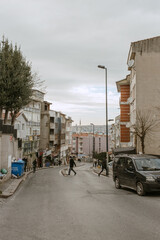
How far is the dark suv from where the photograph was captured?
1209cm

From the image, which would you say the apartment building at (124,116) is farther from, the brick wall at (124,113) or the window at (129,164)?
the window at (129,164)

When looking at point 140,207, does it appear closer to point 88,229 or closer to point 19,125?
point 88,229

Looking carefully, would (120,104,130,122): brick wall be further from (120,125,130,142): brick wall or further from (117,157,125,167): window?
(117,157,125,167): window

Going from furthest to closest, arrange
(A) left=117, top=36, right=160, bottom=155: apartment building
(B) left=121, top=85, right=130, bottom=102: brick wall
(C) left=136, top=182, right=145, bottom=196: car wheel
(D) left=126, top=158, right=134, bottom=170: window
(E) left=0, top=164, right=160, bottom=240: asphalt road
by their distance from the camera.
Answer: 1. (B) left=121, top=85, right=130, bottom=102: brick wall
2. (A) left=117, top=36, right=160, bottom=155: apartment building
3. (D) left=126, top=158, right=134, bottom=170: window
4. (C) left=136, top=182, right=145, bottom=196: car wheel
5. (E) left=0, top=164, right=160, bottom=240: asphalt road

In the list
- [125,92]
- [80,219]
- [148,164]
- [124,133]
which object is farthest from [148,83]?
[80,219]

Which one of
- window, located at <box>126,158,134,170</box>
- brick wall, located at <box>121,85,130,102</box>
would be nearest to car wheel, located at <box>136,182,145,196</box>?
window, located at <box>126,158,134,170</box>

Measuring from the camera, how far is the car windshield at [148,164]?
1323 cm

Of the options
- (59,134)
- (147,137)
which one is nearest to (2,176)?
(147,137)

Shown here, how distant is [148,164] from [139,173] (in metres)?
0.99

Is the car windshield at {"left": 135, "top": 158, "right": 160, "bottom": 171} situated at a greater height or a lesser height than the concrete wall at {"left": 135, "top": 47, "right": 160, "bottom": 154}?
lesser

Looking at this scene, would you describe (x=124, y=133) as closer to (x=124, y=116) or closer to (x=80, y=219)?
(x=124, y=116)

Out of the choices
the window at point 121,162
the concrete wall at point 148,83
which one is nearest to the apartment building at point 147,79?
the concrete wall at point 148,83

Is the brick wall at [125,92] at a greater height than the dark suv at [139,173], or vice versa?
the brick wall at [125,92]

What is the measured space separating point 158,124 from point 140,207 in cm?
2624
